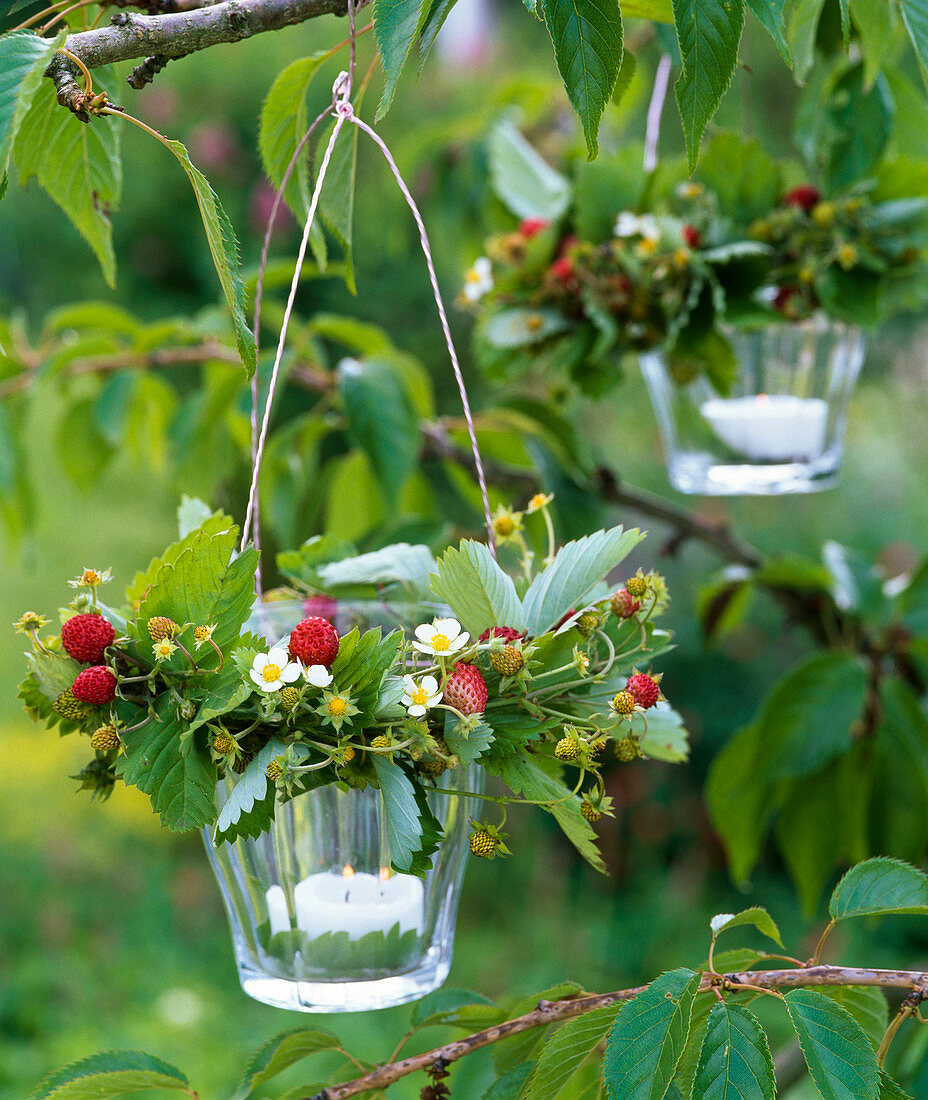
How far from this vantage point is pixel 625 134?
1575 mm

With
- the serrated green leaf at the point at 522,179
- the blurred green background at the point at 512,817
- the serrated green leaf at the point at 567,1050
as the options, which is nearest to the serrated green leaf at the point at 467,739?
the serrated green leaf at the point at 567,1050

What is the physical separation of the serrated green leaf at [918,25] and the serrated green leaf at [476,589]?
233 millimetres

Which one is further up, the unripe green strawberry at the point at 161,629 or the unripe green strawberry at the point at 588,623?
the unripe green strawberry at the point at 161,629

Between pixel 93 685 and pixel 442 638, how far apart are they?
124 millimetres

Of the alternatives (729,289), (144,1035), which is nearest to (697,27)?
(729,289)

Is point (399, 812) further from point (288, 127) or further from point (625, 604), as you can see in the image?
point (288, 127)

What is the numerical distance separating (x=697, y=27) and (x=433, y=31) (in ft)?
0.29

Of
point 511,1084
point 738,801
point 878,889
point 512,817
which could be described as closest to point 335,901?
point 511,1084

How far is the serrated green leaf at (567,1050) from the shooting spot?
1.31 feet

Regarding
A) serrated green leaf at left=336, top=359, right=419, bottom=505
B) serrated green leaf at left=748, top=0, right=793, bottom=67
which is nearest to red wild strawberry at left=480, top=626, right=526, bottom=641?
serrated green leaf at left=748, top=0, right=793, bottom=67

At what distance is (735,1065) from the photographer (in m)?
0.36

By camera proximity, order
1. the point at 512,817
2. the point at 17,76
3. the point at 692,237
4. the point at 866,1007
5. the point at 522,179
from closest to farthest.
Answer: the point at 17,76
the point at 866,1007
the point at 692,237
the point at 522,179
the point at 512,817

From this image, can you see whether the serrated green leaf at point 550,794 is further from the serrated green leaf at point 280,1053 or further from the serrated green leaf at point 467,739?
the serrated green leaf at point 280,1053

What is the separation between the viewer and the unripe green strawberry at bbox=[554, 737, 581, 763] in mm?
383
